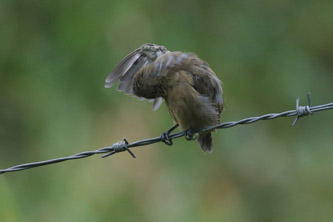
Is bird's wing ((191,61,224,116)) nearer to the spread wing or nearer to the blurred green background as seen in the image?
the spread wing

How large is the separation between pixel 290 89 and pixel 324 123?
2.92 ft

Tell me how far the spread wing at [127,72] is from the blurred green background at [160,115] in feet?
7.78

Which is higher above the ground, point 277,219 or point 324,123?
point 324,123

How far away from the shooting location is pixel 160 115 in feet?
31.6

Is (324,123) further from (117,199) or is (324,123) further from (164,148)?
(117,199)

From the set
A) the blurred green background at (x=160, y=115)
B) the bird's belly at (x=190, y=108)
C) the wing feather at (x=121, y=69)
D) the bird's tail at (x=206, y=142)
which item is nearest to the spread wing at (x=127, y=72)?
the wing feather at (x=121, y=69)

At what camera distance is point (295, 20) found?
11672mm

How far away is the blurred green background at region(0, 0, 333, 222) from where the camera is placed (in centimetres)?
927

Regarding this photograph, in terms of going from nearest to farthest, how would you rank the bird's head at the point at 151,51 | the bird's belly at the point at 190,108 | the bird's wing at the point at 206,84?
the bird's belly at the point at 190,108 < the bird's wing at the point at 206,84 < the bird's head at the point at 151,51

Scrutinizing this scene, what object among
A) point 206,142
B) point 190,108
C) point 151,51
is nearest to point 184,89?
point 190,108

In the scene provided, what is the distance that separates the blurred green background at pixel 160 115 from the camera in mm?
9266

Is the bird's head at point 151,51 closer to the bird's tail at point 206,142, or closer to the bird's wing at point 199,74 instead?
the bird's wing at point 199,74

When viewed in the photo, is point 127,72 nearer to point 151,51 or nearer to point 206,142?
point 151,51

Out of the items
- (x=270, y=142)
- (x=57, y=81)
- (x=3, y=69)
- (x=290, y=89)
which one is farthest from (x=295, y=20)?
(x=3, y=69)
